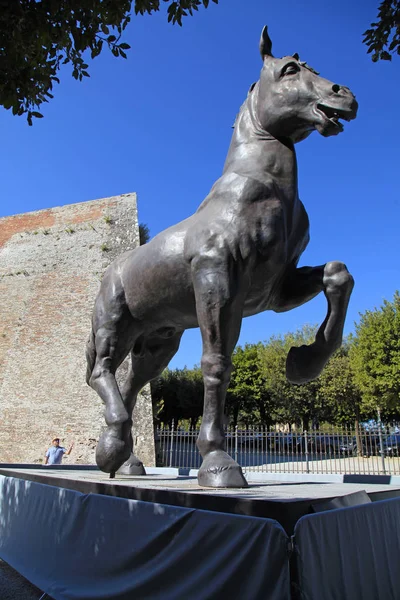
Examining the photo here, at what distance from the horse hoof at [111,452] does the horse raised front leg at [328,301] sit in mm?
1444

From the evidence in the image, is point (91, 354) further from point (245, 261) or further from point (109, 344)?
point (245, 261)

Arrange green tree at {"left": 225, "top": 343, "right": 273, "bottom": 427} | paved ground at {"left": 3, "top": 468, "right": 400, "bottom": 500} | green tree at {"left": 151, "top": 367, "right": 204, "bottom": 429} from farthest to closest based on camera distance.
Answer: green tree at {"left": 225, "top": 343, "right": 273, "bottom": 427}
green tree at {"left": 151, "top": 367, "right": 204, "bottom": 429}
paved ground at {"left": 3, "top": 468, "right": 400, "bottom": 500}

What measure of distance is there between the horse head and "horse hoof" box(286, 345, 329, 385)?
1.62m

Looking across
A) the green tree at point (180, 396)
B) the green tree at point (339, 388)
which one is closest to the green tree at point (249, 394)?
the green tree at point (180, 396)

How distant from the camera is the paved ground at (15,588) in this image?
3805 millimetres

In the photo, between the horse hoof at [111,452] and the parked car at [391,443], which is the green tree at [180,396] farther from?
the horse hoof at [111,452]

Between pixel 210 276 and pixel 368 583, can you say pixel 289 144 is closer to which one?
pixel 210 276

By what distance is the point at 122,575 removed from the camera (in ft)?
9.11

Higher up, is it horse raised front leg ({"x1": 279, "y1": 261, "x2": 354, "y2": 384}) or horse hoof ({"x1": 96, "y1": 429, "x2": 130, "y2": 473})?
horse raised front leg ({"x1": 279, "y1": 261, "x2": 354, "y2": 384})

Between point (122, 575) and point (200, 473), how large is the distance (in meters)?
0.76

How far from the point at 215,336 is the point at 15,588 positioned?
276 cm

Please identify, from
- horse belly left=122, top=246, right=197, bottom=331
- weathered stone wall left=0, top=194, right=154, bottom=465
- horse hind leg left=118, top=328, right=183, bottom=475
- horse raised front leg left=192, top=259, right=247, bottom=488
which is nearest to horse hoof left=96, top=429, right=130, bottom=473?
horse raised front leg left=192, top=259, right=247, bottom=488

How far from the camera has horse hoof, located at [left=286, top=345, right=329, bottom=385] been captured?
3789 millimetres

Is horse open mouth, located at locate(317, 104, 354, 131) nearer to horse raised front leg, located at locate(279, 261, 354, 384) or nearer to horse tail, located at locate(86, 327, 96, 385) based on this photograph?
horse raised front leg, located at locate(279, 261, 354, 384)
